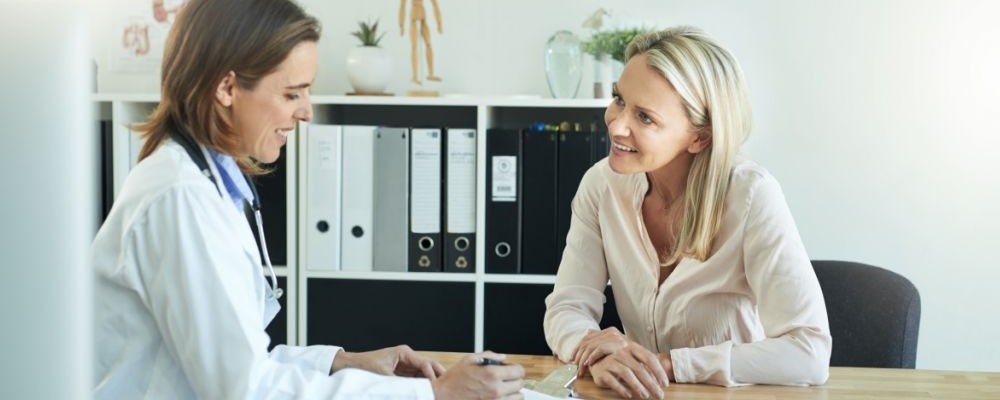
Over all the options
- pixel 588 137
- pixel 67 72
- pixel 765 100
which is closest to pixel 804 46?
pixel 765 100

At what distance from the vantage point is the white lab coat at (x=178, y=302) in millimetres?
1179

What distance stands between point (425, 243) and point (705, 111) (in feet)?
4.10

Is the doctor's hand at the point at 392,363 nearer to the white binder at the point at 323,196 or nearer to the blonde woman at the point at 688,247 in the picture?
the blonde woman at the point at 688,247

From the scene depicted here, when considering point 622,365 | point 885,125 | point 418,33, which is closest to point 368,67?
point 418,33

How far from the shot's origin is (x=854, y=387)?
1581mm

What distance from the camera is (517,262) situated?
2875 millimetres

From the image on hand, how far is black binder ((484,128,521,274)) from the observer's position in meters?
2.83

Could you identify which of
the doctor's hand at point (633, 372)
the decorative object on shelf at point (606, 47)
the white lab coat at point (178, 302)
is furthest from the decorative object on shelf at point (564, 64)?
the white lab coat at point (178, 302)

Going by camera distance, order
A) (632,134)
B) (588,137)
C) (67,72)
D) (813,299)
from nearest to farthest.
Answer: (67,72)
(813,299)
(632,134)
(588,137)

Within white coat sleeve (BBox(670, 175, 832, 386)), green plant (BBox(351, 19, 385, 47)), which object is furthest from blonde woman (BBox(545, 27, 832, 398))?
green plant (BBox(351, 19, 385, 47))

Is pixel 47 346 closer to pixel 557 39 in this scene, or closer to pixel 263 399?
pixel 263 399

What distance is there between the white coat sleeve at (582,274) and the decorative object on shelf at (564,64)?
2.89 ft

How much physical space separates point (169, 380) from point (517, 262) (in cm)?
171

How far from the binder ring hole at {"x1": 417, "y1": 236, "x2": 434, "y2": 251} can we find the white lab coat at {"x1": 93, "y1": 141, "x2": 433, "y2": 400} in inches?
63.8
